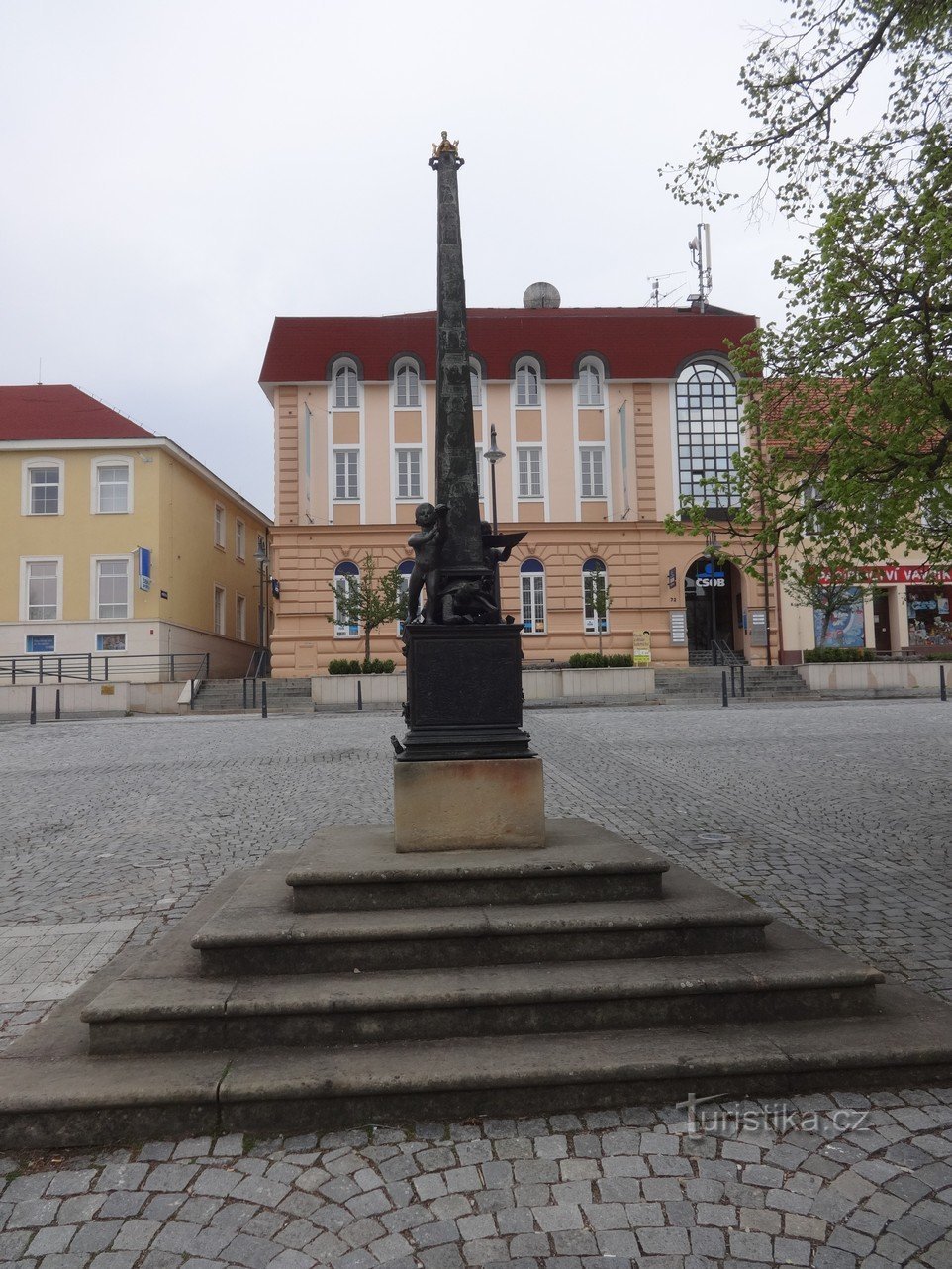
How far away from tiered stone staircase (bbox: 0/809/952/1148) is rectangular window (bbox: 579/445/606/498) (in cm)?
3167

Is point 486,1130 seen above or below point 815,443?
below

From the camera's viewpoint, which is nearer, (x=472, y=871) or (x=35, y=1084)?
(x=35, y=1084)

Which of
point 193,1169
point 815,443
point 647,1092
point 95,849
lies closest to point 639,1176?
point 647,1092

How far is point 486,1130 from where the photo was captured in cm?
309

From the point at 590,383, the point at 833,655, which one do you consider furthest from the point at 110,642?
the point at 833,655

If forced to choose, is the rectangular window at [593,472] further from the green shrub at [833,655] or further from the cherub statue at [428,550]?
the cherub statue at [428,550]

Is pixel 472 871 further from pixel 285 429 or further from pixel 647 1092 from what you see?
pixel 285 429

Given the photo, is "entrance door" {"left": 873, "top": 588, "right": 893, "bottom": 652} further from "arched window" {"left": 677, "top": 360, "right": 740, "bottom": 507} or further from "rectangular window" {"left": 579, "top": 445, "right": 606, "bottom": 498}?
"rectangular window" {"left": 579, "top": 445, "right": 606, "bottom": 498}

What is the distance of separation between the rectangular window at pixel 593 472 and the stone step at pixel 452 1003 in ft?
106

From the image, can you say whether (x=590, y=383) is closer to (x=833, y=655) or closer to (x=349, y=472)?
(x=349, y=472)

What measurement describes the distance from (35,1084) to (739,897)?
3.07 m

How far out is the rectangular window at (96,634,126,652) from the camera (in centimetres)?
3206

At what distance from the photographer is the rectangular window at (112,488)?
3291cm

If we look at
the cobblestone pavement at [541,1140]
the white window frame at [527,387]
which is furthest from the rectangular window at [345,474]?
the cobblestone pavement at [541,1140]
